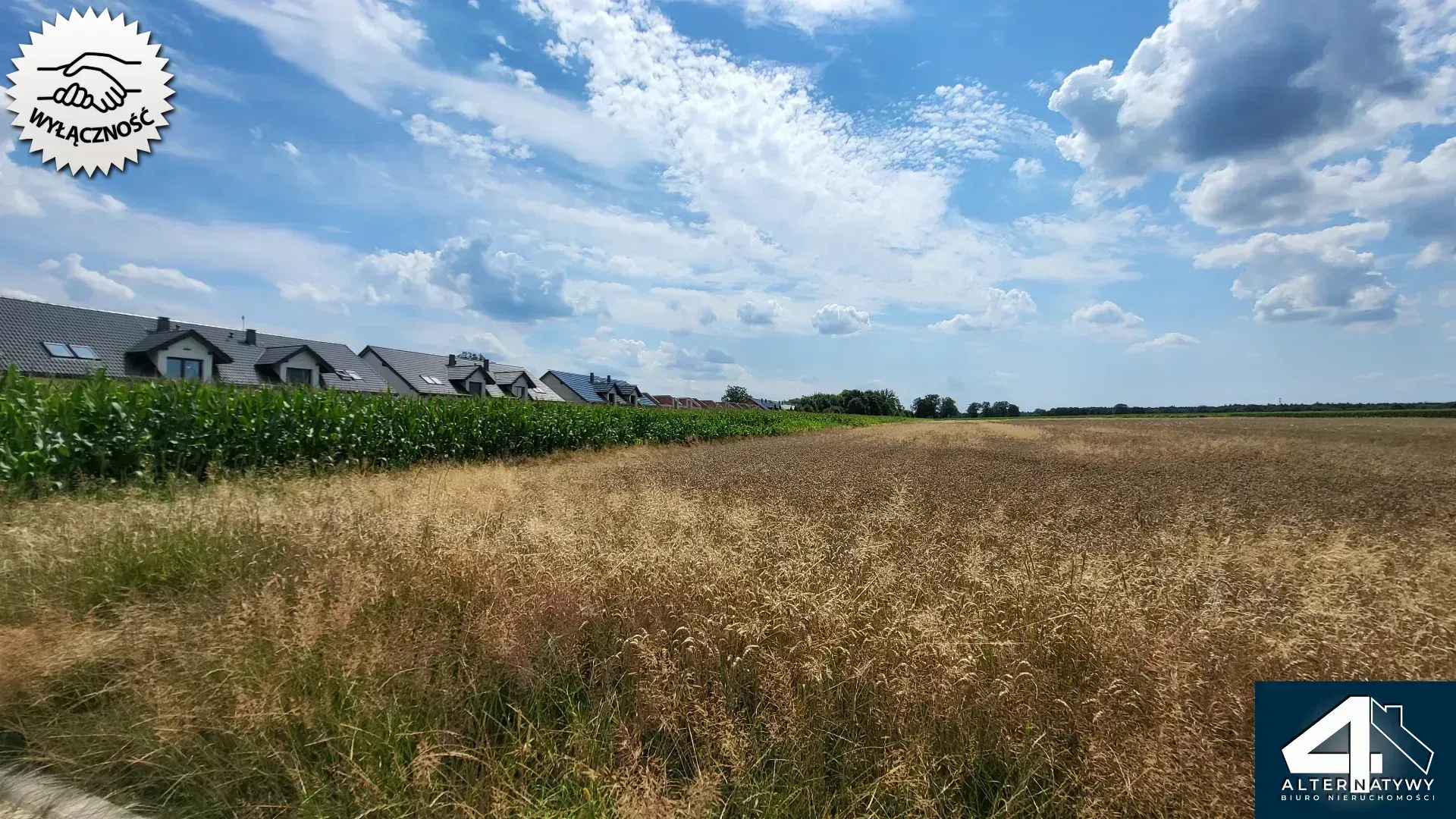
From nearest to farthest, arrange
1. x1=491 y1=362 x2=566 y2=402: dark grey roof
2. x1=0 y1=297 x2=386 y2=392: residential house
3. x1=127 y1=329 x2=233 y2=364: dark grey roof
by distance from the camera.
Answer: x1=0 y1=297 x2=386 y2=392: residential house → x1=127 y1=329 x2=233 y2=364: dark grey roof → x1=491 y1=362 x2=566 y2=402: dark grey roof

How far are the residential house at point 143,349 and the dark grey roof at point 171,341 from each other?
4cm

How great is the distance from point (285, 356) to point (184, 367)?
5530 millimetres

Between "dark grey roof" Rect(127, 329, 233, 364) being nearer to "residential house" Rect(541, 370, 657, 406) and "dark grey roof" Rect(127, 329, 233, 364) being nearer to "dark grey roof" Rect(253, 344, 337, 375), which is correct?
"dark grey roof" Rect(253, 344, 337, 375)

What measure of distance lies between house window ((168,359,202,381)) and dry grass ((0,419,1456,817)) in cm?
3905

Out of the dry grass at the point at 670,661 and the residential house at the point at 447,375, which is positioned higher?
the residential house at the point at 447,375

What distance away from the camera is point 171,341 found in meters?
33.4

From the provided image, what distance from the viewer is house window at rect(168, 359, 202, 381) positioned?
3353 centimetres

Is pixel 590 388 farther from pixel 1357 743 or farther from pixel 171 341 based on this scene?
pixel 1357 743

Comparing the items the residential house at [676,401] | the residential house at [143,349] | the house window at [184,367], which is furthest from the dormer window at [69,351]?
the residential house at [676,401]

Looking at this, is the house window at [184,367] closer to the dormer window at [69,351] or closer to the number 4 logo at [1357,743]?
the dormer window at [69,351]

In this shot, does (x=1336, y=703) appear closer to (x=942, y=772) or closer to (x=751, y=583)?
(x=942, y=772)

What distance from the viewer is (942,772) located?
235cm

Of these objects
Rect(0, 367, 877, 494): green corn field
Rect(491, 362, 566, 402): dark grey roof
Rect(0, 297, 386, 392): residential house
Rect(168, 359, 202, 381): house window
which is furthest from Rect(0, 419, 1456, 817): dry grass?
Rect(491, 362, 566, 402): dark grey roof

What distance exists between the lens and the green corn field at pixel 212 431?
7898 mm
